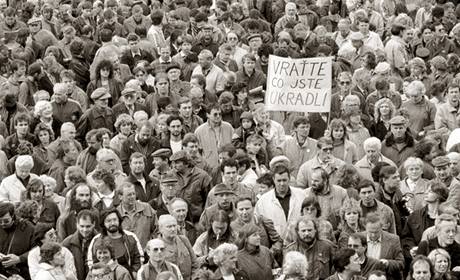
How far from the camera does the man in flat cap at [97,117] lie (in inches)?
957

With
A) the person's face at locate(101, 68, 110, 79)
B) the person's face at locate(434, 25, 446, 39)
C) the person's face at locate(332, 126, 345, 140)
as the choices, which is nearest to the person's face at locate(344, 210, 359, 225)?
the person's face at locate(332, 126, 345, 140)

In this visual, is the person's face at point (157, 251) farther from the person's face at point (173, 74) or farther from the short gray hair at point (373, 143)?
the person's face at point (173, 74)

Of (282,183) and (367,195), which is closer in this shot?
(367,195)

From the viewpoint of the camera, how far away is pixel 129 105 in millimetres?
24734

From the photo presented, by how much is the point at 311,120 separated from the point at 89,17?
25.6ft

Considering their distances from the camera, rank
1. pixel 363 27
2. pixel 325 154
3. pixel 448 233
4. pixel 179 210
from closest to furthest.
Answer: pixel 448 233, pixel 179 210, pixel 325 154, pixel 363 27

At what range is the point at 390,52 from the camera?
28.5 m

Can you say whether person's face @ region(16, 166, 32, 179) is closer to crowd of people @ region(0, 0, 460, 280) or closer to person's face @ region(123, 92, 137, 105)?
crowd of people @ region(0, 0, 460, 280)

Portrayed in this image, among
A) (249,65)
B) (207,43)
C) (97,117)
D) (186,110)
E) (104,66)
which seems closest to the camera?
(186,110)

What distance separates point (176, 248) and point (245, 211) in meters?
0.88

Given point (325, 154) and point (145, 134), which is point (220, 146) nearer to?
point (145, 134)

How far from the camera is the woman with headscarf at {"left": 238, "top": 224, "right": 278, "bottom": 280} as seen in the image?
60.7ft

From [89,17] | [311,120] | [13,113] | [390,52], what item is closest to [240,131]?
[311,120]

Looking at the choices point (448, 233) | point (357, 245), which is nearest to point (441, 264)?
point (448, 233)
